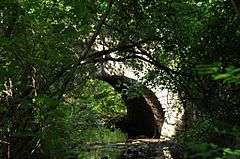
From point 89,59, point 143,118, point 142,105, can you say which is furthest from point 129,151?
point 89,59

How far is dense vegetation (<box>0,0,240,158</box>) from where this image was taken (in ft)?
23.8

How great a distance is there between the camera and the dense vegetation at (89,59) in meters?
7.24

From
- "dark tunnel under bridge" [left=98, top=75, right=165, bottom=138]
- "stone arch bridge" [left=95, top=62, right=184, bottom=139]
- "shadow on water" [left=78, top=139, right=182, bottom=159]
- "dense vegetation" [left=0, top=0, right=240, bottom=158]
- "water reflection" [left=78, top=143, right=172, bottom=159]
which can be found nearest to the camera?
"dense vegetation" [left=0, top=0, right=240, bottom=158]

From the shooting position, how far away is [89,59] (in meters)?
9.20

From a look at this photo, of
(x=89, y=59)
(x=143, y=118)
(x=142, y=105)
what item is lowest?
(x=143, y=118)

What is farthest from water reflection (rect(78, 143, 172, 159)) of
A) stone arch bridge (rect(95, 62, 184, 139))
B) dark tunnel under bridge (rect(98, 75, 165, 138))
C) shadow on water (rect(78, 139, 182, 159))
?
dark tunnel under bridge (rect(98, 75, 165, 138))

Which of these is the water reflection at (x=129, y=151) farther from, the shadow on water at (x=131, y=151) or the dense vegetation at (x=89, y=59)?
the dense vegetation at (x=89, y=59)

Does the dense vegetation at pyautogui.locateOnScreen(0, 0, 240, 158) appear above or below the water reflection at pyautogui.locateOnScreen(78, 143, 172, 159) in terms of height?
above

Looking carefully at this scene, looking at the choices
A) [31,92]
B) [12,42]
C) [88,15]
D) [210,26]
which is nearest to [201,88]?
[210,26]

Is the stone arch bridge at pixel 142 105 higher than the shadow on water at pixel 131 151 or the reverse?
higher

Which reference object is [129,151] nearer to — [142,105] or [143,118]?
[142,105]

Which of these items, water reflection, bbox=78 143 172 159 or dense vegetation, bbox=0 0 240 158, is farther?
water reflection, bbox=78 143 172 159

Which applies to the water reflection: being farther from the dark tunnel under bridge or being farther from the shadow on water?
the dark tunnel under bridge

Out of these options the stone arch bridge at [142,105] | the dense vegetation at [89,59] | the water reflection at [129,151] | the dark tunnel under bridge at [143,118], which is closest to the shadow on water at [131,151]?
the water reflection at [129,151]
